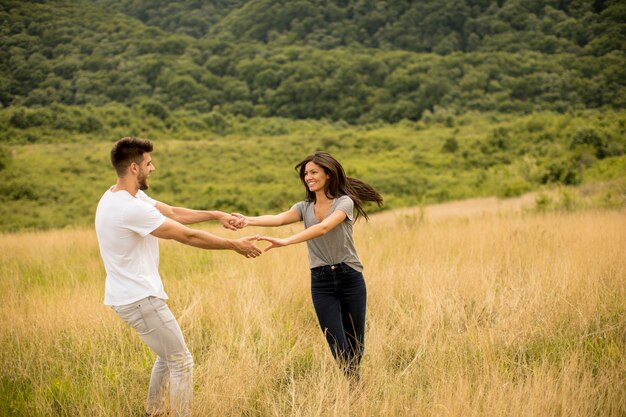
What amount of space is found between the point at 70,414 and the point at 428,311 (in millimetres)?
3445

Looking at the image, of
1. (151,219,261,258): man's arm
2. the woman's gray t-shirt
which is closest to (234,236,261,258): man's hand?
(151,219,261,258): man's arm

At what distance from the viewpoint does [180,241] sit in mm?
3936

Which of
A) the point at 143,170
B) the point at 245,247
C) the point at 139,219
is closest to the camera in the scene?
the point at 139,219

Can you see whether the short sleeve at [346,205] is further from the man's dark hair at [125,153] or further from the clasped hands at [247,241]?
the man's dark hair at [125,153]

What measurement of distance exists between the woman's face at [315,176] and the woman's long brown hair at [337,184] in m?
0.03

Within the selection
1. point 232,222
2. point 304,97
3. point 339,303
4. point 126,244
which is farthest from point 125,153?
point 304,97

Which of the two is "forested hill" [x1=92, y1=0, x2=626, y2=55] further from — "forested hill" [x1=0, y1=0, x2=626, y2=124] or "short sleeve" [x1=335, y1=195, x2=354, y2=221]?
"short sleeve" [x1=335, y1=195, x2=354, y2=221]

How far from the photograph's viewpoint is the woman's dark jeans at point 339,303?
4.53 m

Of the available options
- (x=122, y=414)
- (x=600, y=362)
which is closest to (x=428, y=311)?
(x=600, y=362)

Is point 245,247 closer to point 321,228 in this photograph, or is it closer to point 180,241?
point 321,228

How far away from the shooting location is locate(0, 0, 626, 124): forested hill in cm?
6600

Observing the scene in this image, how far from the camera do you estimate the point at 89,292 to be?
740 centimetres

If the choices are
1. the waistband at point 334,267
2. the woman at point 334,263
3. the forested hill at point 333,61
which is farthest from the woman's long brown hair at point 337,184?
the forested hill at point 333,61

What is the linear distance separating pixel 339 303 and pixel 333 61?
7797cm
